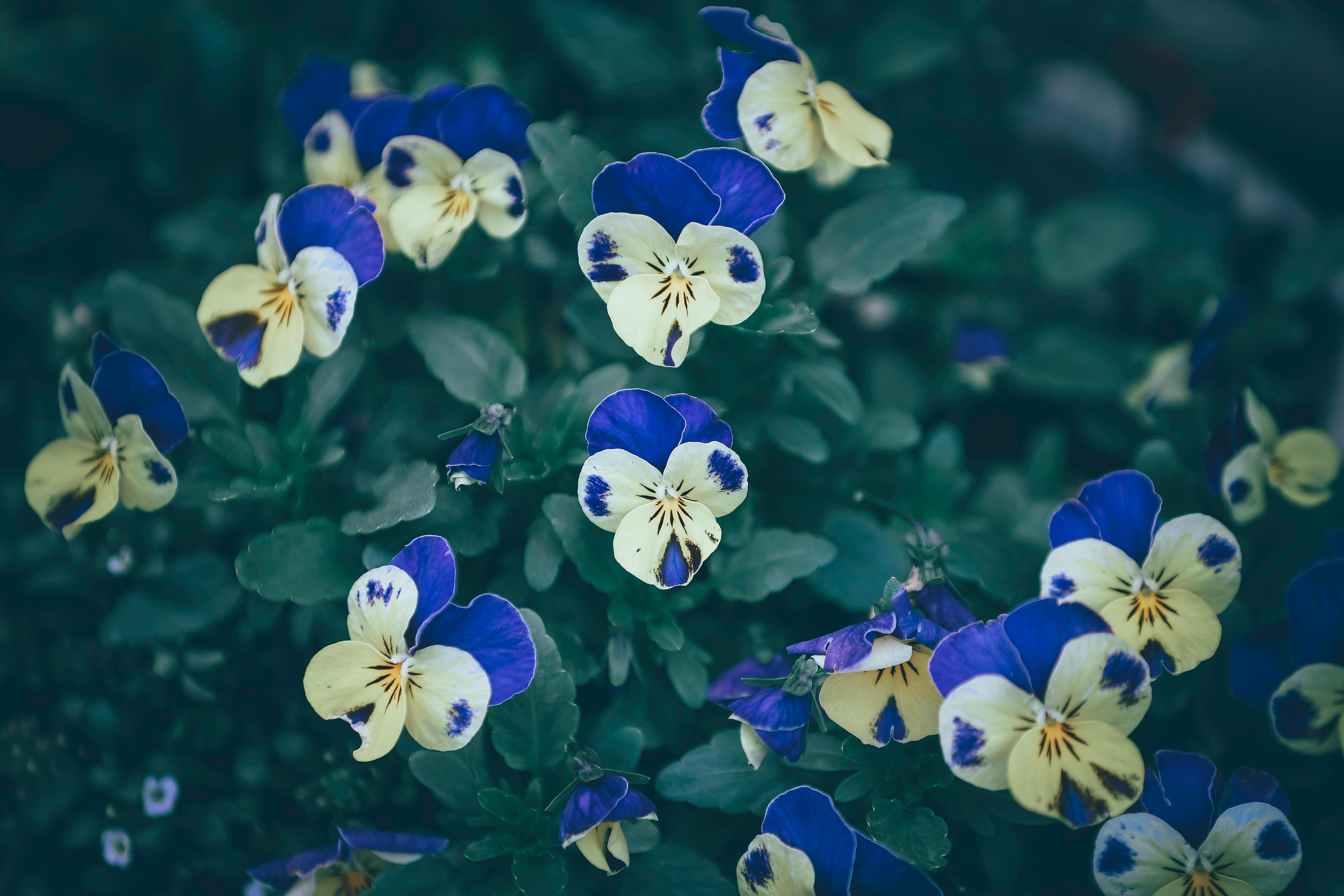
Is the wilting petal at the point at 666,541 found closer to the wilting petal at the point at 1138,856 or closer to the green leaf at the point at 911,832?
the green leaf at the point at 911,832

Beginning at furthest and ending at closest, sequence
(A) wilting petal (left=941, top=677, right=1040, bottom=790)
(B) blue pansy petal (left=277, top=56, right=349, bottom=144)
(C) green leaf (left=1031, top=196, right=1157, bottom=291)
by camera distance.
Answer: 1. (C) green leaf (left=1031, top=196, right=1157, bottom=291)
2. (B) blue pansy petal (left=277, top=56, right=349, bottom=144)
3. (A) wilting petal (left=941, top=677, right=1040, bottom=790)

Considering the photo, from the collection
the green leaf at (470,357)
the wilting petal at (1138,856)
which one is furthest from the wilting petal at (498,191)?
the wilting petal at (1138,856)

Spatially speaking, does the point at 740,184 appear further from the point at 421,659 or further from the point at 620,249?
the point at 421,659

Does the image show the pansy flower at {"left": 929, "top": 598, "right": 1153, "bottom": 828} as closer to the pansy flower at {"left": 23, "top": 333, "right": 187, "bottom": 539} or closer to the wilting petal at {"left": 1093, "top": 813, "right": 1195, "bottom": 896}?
the wilting petal at {"left": 1093, "top": 813, "right": 1195, "bottom": 896}

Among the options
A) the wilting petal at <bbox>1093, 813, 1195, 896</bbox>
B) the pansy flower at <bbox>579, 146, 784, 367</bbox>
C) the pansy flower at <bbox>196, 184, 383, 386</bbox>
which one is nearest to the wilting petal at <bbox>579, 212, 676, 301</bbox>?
the pansy flower at <bbox>579, 146, 784, 367</bbox>

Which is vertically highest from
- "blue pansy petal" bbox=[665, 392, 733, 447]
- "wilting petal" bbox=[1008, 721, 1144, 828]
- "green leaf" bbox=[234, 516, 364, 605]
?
"blue pansy petal" bbox=[665, 392, 733, 447]

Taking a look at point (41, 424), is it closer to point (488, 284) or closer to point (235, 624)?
point (235, 624)
